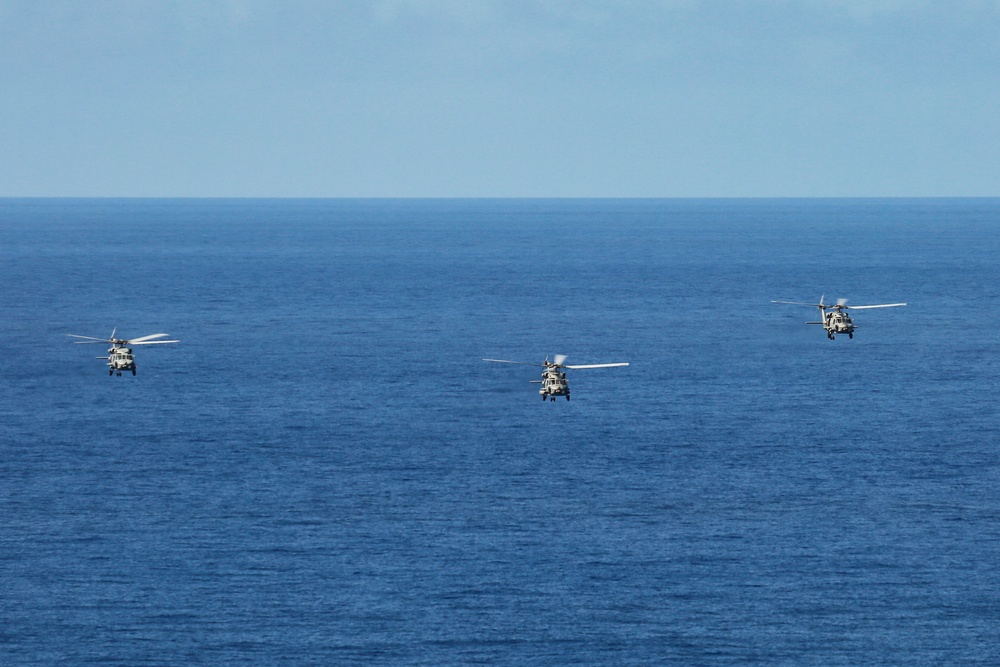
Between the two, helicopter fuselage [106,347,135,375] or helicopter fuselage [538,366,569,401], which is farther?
helicopter fuselage [106,347,135,375]

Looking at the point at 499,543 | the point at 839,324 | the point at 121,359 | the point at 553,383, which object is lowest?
the point at 499,543

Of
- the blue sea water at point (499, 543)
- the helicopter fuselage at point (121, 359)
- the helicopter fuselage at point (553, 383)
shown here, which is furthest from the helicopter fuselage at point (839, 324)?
the helicopter fuselage at point (121, 359)

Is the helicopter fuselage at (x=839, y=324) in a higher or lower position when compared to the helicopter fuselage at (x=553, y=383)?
higher

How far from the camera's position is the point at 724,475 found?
165 m

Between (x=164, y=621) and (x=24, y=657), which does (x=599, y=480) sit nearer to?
(x=164, y=621)

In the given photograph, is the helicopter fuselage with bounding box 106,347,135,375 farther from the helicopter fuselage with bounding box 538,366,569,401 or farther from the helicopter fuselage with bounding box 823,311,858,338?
the helicopter fuselage with bounding box 823,311,858,338

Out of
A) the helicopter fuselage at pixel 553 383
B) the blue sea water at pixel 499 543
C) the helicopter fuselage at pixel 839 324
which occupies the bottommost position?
the blue sea water at pixel 499 543

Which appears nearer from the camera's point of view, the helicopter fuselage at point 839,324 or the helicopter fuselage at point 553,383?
the helicopter fuselage at point 553,383

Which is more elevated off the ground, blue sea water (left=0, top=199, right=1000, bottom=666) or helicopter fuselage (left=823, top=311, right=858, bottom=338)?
helicopter fuselage (left=823, top=311, right=858, bottom=338)

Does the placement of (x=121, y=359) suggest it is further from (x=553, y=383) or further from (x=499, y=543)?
(x=499, y=543)

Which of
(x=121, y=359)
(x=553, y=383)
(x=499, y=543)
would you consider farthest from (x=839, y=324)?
(x=121, y=359)

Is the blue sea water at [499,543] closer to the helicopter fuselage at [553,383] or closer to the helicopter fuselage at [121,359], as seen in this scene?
the helicopter fuselage at [121,359]

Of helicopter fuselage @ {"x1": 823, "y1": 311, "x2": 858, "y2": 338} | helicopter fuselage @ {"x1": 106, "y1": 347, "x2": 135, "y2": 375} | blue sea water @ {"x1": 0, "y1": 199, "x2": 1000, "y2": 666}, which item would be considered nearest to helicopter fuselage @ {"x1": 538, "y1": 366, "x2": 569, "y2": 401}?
blue sea water @ {"x1": 0, "y1": 199, "x2": 1000, "y2": 666}

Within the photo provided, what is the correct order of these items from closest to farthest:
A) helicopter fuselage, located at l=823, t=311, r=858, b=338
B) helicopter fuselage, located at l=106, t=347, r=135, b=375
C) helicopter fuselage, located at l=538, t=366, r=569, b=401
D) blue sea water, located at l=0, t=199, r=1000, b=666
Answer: helicopter fuselage, located at l=538, t=366, r=569, b=401 < helicopter fuselage, located at l=106, t=347, r=135, b=375 < blue sea water, located at l=0, t=199, r=1000, b=666 < helicopter fuselage, located at l=823, t=311, r=858, b=338
